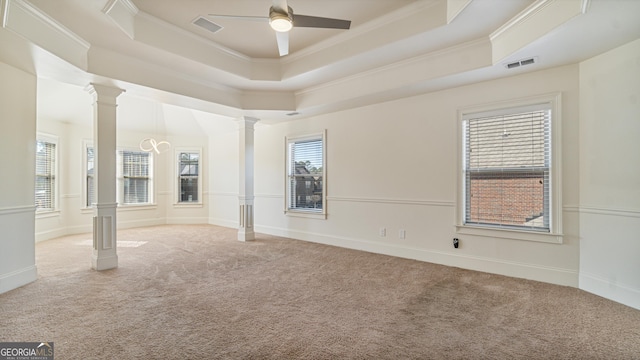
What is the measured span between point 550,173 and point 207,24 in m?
4.53

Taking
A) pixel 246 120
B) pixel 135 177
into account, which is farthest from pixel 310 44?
pixel 135 177

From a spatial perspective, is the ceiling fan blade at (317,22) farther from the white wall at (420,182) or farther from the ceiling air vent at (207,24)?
the white wall at (420,182)

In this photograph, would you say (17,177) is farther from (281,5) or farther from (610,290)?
(610,290)

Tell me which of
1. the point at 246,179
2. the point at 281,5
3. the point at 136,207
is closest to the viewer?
the point at 281,5

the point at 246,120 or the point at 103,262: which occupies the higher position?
the point at 246,120

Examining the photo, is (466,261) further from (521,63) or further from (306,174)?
(306,174)

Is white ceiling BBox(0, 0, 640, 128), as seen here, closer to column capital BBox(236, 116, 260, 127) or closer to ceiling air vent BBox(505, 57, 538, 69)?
ceiling air vent BBox(505, 57, 538, 69)

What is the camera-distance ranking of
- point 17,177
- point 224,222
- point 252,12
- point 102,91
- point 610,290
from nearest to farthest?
point 610,290
point 252,12
point 17,177
point 102,91
point 224,222

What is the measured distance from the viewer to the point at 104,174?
4059 millimetres

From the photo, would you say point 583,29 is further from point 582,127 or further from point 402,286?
point 402,286

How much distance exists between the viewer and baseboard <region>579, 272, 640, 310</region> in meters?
2.93

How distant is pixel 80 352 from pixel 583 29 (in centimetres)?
489

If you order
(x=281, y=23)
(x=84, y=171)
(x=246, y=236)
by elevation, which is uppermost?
(x=281, y=23)

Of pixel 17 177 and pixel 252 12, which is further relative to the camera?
pixel 17 177
